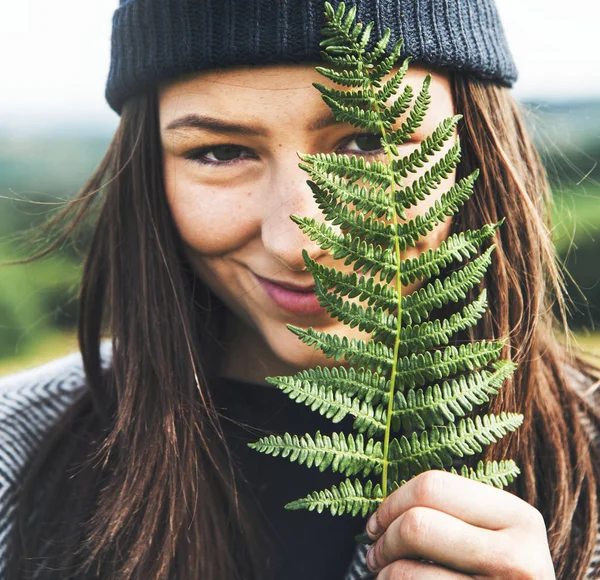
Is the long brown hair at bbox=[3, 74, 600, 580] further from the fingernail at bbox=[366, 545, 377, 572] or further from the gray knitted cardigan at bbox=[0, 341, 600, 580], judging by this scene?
the fingernail at bbox=[366, 545, 377, 572]

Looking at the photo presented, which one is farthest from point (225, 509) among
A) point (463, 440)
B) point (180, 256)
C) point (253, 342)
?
point (463, 440)

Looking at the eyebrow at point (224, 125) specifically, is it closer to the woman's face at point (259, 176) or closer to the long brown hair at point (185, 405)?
the woman's face at point (259, 176)

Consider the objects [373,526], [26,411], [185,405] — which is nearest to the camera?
[373,526]

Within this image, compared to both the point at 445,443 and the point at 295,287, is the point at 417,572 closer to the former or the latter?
the point at 445,443

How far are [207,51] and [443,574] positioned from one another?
1.10m

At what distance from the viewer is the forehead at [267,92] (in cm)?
145

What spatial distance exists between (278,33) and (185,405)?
907 millimetres

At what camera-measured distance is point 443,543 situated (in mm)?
1048

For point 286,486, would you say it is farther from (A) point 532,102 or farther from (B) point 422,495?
(A) point 532,102

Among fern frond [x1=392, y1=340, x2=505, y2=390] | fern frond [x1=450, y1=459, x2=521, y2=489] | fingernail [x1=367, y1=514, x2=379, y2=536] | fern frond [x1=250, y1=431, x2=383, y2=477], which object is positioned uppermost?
fern frond [x1=392, y1=340, x2=505, y2=390]

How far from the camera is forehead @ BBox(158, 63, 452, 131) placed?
145cm

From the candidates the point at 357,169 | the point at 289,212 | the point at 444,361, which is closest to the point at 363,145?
the point at 289,212

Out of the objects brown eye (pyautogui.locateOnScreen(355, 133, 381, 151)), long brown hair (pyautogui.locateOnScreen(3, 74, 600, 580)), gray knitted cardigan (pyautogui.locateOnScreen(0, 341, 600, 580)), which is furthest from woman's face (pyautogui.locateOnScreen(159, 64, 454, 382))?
gray knitted cardigan (pyautogui.locateOnScreen(0, 341, 600, 580))

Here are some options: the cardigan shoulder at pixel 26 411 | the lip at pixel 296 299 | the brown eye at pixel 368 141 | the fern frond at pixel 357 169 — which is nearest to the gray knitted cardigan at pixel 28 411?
the cardigan shoulder at pixel 26 411
